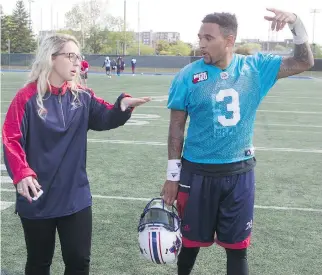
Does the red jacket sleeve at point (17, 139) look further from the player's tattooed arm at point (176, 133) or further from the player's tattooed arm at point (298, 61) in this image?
the player's tattooed arm at point (298, 61)

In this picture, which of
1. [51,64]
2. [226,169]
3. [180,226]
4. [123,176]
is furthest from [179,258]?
[123,176]

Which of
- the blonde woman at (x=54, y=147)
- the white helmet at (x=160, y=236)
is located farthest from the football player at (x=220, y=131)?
the blonde woman at (x=54, y=147)

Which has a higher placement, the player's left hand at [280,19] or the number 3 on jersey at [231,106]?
the player's left hand at [280,19]

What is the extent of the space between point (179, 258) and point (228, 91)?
3.90 feet

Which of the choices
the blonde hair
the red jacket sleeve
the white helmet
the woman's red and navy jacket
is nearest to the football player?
the white helmet

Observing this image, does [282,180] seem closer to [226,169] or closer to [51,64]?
[226,169]

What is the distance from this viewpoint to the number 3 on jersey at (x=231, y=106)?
10.7 ft

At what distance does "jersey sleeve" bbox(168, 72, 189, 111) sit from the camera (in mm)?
3262

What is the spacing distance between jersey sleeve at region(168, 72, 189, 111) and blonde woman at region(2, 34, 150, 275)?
21 cm

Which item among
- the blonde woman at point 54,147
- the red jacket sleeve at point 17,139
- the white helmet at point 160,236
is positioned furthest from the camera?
the white helmet at point 160,236

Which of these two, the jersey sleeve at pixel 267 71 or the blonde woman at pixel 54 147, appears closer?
the blonde woman at pixel 54 147

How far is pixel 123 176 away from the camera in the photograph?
6988 mm

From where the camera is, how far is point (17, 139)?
292cm

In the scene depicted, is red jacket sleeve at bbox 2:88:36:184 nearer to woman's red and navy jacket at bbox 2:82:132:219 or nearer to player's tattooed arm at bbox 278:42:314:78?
woman's red and navy jacket at bbox 2:82:132:219
